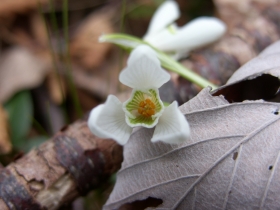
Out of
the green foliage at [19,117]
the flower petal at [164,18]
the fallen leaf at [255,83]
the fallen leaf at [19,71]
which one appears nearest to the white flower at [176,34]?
the flower petal at [164,18]

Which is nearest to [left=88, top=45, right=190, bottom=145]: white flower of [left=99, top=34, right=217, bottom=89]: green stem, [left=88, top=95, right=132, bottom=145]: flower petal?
[left=88, top=95, right=132, bottom=145]: flower petal

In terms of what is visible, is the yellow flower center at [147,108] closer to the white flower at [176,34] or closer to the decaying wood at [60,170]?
the decaying wood at [60,170]

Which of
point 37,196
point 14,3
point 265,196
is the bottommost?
point 265,196

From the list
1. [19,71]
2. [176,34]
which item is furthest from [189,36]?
[19,71]

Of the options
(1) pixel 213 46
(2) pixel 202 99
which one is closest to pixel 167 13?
(1) pixel 213 46

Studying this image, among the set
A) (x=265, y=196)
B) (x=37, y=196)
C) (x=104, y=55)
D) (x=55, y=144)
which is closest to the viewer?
(x=265, y=196)

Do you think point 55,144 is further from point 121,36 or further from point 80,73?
point 80,73

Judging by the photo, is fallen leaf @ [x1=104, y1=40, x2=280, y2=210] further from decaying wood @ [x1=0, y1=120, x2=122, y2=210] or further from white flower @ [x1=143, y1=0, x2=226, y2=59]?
white flower @ [x1=143, y1=0, x2=226, y2=59]
